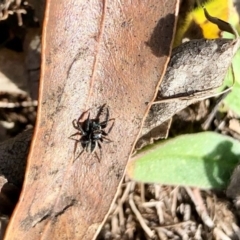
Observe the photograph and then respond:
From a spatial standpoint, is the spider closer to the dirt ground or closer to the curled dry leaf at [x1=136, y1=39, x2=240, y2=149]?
the curled dry leaf at [x1=136, y1=39, x2=240, y2=149]

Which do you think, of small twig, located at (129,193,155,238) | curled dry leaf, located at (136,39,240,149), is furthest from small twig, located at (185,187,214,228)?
curled dry leaf, located at (136,39,240,149)

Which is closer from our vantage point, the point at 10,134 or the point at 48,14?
the point at 48,14

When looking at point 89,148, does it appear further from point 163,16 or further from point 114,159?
point 163,16

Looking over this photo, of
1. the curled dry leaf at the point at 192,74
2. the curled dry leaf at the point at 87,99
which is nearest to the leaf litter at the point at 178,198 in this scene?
the curled dry leaf at the point at 192,74

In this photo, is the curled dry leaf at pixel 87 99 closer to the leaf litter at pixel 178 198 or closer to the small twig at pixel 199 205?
the leaf litter at pixel 178 198

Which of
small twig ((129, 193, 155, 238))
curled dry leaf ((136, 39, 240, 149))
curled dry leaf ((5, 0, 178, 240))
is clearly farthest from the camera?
small twig ((129, 193, 155, 238))

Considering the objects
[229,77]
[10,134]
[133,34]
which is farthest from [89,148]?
[229,77]

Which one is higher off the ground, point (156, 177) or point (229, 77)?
point (229, 77)
